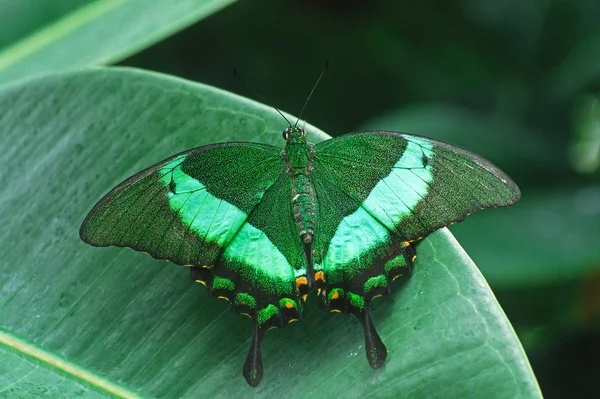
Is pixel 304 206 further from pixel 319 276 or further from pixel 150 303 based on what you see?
pixel 150 303

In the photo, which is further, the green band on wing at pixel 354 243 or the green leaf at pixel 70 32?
the green leaf at pixel 70 32

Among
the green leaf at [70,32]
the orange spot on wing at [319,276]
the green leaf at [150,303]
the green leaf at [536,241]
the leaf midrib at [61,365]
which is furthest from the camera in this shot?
the green leaf at [536,241]

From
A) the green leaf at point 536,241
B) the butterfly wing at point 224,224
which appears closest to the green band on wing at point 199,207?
the butterfly wing at point 224,224

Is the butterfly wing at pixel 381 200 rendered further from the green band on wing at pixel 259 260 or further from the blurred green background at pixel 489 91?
the blurred green background at pixel 489 91

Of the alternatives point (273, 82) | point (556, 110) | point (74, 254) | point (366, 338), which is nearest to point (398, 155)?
point (366, 338)

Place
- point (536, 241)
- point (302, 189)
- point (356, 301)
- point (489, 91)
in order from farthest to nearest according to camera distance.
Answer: point (489, 91)
point (536, 241)
point (302, 189)
point (356, 301)

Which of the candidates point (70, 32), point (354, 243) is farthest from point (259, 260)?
point (70, 32)

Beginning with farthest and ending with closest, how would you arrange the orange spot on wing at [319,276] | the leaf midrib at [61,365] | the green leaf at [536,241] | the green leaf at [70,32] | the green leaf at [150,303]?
the green leaf at [536,241], the green leaf at [70,32], the orange spot on wing at [319,276], the leaf midrib at [61,365], the green leaf at [150,303]
